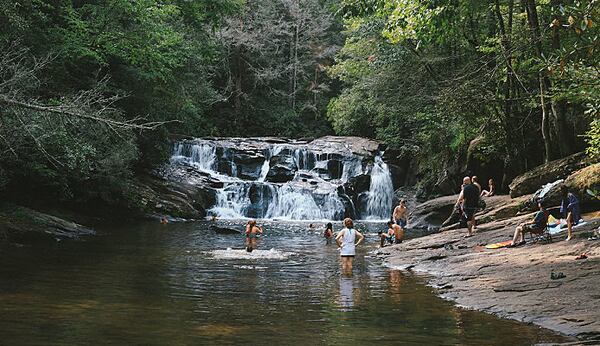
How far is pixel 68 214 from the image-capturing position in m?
23.9

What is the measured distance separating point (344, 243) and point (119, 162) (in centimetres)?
1322

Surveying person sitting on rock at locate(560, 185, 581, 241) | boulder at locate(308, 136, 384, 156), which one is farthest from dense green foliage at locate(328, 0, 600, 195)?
person sitting on rock at locate(560, 185, 581, 241)

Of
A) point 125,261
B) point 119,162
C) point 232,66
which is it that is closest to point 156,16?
point 119,162

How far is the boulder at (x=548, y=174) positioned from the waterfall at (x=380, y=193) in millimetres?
12052

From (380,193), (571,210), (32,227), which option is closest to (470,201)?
(571,210)

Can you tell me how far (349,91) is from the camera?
40.4 meters

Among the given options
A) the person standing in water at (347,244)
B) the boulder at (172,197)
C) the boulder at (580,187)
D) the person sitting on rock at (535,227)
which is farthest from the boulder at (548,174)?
the boulder at (172,197)

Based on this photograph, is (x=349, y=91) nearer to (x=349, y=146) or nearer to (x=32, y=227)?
(x=349, y=146)

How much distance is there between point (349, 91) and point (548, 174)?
21.5 meters

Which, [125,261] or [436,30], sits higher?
[436,30]

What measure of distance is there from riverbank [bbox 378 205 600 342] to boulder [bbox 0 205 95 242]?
10.1 meters

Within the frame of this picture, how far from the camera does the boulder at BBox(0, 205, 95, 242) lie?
59.3ft

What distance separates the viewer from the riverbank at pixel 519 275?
8477 millimetres

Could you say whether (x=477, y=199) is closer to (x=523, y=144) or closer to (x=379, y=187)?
(x=523, y=144)
